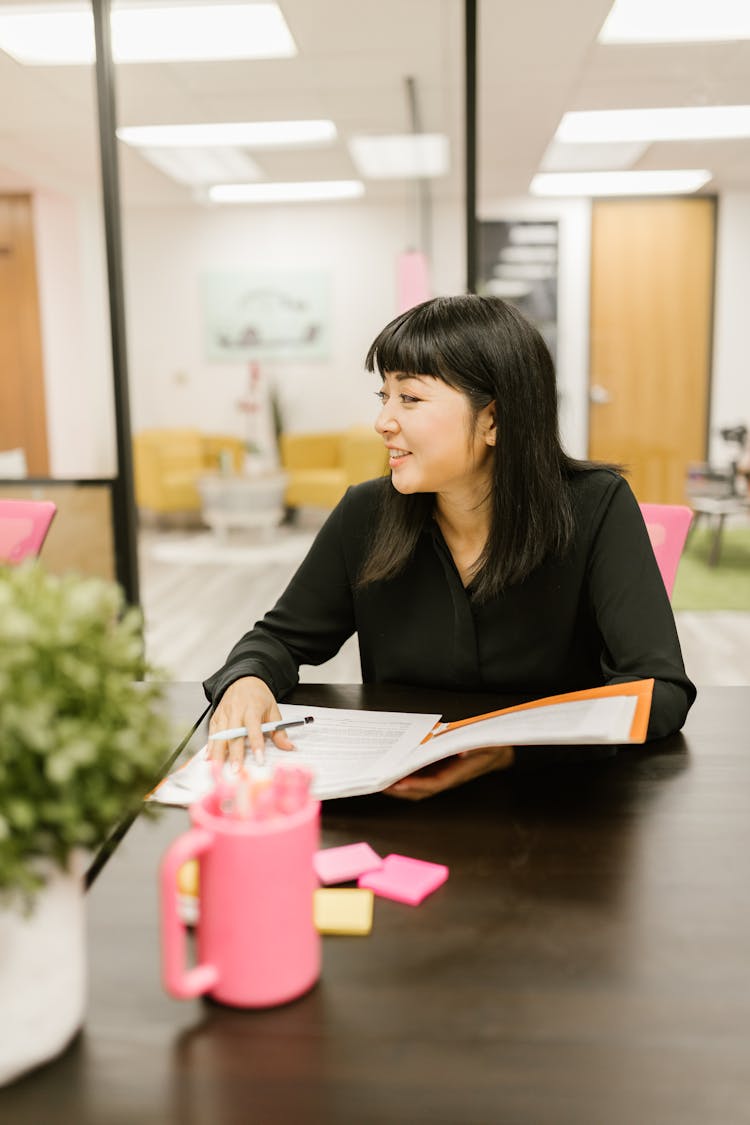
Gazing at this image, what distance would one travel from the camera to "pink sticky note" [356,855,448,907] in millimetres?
773

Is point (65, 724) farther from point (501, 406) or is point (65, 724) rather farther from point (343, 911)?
point (501, 406)

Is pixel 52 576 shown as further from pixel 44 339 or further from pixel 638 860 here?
pixel 44 339

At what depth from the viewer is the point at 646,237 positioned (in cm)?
477

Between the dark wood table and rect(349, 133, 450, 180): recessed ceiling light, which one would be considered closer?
the dark wood table

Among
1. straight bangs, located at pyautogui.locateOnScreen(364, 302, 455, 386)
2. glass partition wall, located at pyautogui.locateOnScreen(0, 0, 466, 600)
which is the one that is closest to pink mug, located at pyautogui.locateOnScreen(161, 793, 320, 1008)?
straight bangs, located at pyautogui.locateOnScreen(364, 302, 455, 386)

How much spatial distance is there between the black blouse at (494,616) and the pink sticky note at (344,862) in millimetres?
443

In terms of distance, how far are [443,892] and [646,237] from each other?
457 centimetres

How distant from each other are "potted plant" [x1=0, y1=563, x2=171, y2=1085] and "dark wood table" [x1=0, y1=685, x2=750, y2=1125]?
0.18 ft

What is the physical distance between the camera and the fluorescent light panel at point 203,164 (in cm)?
522

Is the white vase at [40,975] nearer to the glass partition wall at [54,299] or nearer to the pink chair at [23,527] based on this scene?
the pink chair at [23,527]

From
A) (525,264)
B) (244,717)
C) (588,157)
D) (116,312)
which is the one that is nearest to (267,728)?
(244,717)

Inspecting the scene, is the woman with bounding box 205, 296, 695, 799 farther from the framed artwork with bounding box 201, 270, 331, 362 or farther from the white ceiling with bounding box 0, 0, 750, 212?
the framed artwork with bounding box 201, 270, 331, 362

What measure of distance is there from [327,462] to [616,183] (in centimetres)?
306

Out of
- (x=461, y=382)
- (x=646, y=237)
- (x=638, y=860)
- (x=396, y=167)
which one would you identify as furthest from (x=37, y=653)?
(x=396, y=167)
